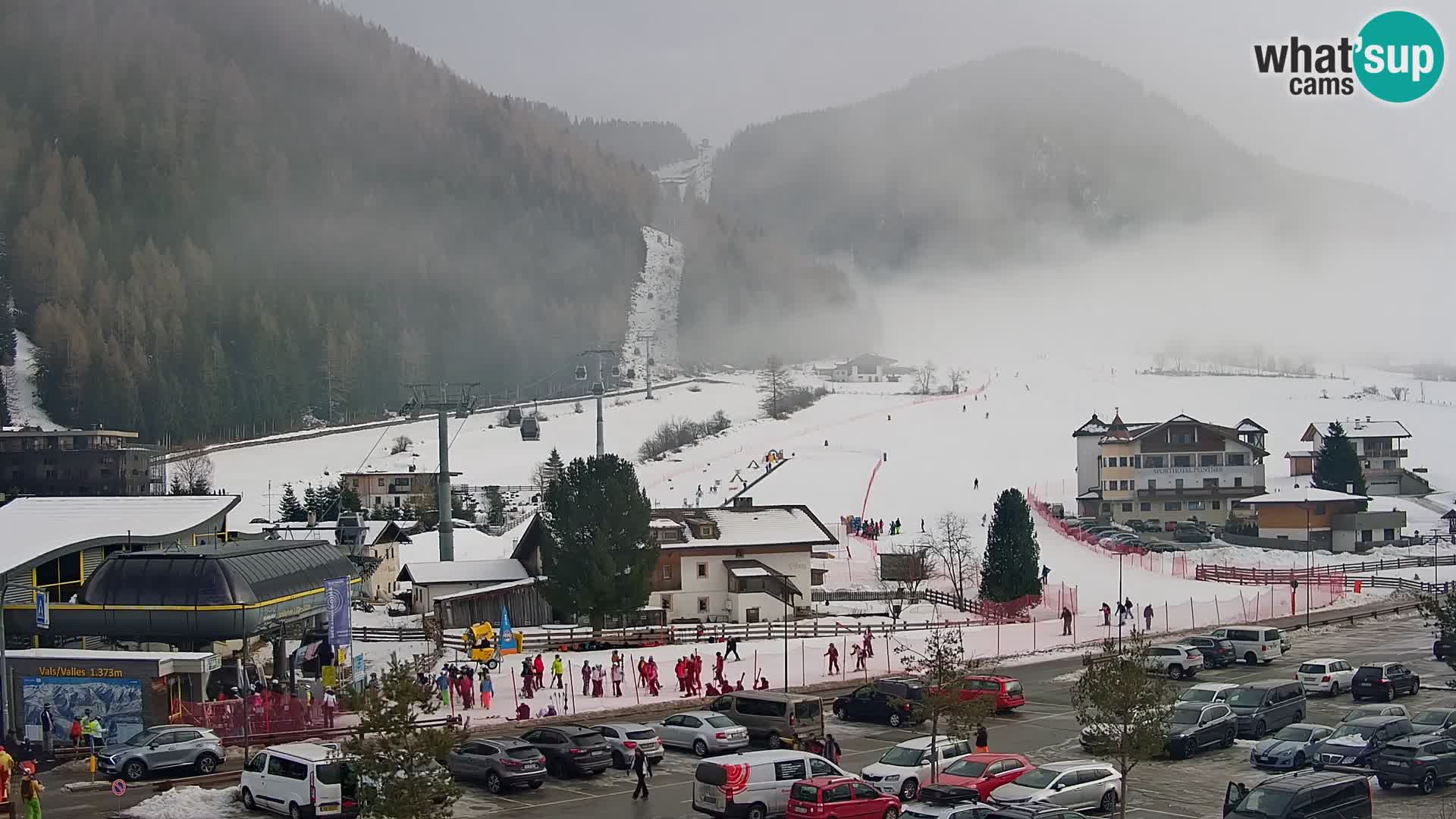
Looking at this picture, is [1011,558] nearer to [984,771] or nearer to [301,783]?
[984,771]

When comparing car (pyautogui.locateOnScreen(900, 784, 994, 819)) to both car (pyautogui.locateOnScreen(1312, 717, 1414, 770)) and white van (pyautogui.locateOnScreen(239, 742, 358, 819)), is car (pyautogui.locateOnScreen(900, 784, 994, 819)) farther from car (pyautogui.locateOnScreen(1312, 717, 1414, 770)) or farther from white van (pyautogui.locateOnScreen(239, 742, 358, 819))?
white van (pyautogui.locateOnScreen(239, 742, 358, 819))

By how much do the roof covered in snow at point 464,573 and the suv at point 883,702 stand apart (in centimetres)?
2162

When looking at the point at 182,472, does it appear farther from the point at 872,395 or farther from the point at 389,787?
the point at 389,787

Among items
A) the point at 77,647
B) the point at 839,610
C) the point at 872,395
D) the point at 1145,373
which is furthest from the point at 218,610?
the point at 1145,373

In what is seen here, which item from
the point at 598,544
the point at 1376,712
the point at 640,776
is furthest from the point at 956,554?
the point at 640,776

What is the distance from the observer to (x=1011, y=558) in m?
49.2

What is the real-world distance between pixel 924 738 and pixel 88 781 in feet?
48.7

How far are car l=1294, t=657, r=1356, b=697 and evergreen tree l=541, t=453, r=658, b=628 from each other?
20366 millimetres

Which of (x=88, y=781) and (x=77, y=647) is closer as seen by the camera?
(x=88, y=781)

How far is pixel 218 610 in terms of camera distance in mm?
30734

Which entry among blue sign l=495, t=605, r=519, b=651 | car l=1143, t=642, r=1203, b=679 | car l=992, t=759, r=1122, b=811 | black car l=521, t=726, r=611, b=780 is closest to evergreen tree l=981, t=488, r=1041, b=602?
car l=1143, t=642, r=1203, b=679

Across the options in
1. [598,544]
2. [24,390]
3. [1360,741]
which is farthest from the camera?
[24,390]

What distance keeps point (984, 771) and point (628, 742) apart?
6.84 meters

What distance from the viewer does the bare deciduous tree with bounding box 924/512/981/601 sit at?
58562mm
